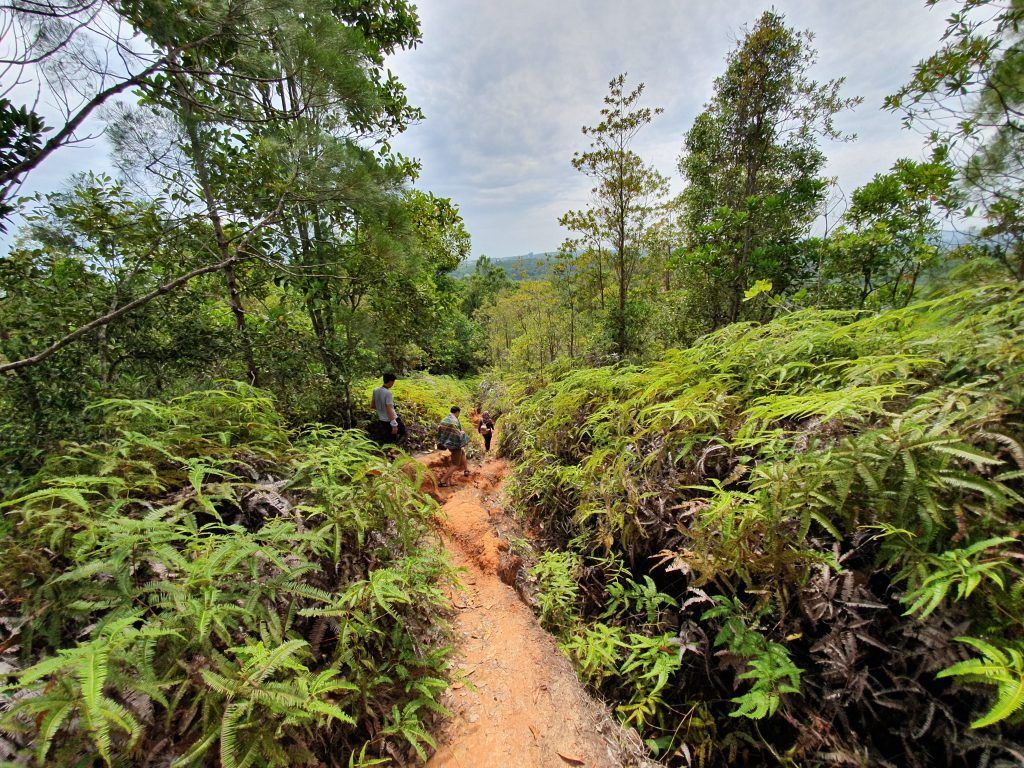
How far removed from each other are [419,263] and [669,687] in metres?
5.22

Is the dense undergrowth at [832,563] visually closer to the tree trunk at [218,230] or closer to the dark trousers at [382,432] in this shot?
the dark trousers at [382,432]

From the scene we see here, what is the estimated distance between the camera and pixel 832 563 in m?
2.06

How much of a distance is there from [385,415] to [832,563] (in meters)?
5.58

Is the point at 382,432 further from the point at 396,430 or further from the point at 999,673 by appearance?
the point at 999,673

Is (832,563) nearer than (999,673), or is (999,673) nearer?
(999,673)

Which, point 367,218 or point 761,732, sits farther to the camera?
point 367,218

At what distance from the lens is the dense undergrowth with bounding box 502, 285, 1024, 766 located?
1.73 metres

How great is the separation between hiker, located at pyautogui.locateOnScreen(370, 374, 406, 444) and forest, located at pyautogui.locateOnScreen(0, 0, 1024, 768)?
2.05ft

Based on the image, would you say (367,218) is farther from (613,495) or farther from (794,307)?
(794,307)

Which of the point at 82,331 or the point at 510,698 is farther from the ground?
the point at 82,331

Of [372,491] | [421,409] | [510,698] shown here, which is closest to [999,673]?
[510,698]

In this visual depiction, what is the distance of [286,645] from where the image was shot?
162cm

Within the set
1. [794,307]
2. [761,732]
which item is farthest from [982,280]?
[761,732]

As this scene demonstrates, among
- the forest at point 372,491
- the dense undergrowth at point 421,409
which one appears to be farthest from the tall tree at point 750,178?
the dense undergrowth at point 421,409
